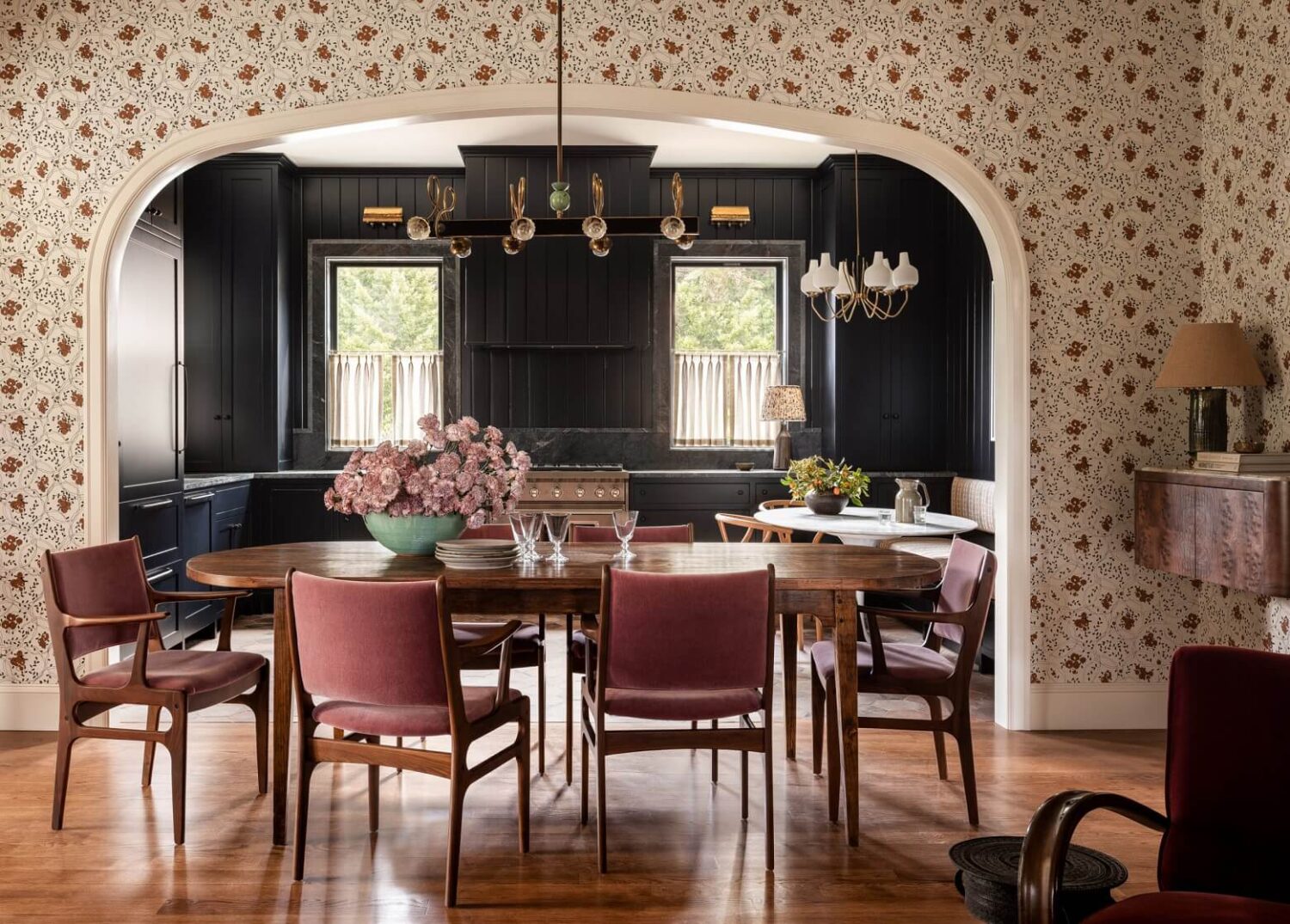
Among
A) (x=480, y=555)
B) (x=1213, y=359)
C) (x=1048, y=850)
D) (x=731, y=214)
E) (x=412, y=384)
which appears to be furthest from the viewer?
(x=412, y=384)

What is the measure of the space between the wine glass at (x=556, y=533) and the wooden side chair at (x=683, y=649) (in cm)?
59

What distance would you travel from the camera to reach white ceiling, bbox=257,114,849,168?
6.34 meters

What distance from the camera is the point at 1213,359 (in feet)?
11.6

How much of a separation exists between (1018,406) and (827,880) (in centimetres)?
222

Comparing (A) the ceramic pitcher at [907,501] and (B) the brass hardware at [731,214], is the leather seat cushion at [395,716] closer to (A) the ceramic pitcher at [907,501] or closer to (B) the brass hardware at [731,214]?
(A) the ceramic pitcher at [907,501]

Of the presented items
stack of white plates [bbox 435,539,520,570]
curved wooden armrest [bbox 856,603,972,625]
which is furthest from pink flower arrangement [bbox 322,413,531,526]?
curved wooden armrest [bbox 856,603,972,625]

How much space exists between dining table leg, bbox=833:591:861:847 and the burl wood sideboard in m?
1.36

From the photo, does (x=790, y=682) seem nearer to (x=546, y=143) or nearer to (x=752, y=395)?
(x=752, y=395)

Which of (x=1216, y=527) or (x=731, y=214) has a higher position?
(x=731, y=214)

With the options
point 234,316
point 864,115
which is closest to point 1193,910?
point 864,115

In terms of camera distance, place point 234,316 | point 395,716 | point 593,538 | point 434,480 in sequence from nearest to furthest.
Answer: point 395,716, point 434,480, point 593,538, point 234,316

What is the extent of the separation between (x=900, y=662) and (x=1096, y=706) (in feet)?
4.69

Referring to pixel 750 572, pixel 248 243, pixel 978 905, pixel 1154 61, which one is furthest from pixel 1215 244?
pixel 248 243

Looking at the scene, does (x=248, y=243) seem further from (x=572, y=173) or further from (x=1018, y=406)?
(x=1018, y=406)
